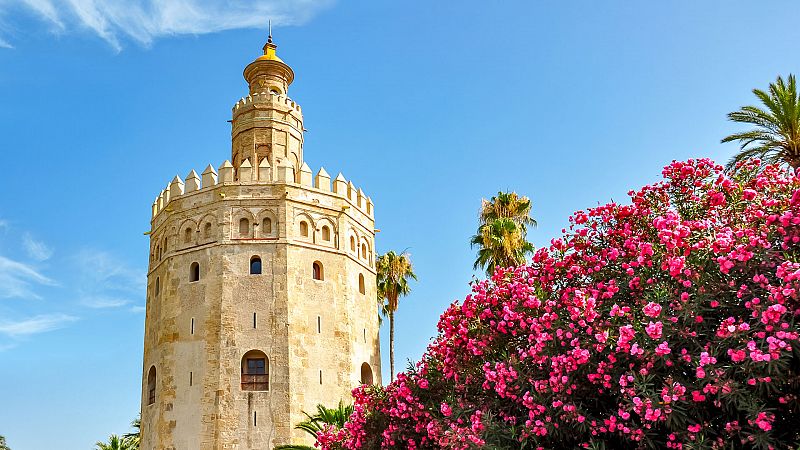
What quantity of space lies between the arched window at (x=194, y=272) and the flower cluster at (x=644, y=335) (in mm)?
15890

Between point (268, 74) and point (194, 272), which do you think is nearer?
point (194, 272)

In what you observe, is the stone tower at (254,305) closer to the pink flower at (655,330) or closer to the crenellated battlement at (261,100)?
the crenellated battlement at (261,100)

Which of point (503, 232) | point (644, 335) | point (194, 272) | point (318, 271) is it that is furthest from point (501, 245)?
point (644, 335)

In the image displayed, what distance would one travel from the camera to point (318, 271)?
29141 mm

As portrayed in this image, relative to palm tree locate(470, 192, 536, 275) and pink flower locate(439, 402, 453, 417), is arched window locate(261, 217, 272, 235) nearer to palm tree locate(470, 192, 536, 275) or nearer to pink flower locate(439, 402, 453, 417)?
palm tree locate(470, 192, 536, 275)

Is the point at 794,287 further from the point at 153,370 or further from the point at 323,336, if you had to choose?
the point at 153,370

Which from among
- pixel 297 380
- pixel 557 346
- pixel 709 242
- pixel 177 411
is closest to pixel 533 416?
pixel 557 346

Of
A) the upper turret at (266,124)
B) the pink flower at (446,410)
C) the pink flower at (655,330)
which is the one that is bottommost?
the pink flower at (446,410)

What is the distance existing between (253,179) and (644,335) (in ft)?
71.4

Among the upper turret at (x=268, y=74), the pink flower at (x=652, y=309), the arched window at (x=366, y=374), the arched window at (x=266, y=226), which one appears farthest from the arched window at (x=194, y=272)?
the pink flower at (x=652, y=309)

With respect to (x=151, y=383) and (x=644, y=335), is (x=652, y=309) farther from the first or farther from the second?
(x=151, y=383)

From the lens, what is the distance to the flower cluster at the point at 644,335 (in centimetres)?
901

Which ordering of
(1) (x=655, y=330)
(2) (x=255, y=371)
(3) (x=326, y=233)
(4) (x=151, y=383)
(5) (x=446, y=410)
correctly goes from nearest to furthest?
(1) (x=655, y=330), (5) (x=446, y=410), (2) (x=255, y=371), (4) (x=151, y=383), (3) (x=326, y=233)

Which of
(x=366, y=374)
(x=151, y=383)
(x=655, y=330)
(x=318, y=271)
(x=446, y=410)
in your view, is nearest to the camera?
(x=655, y=330)
